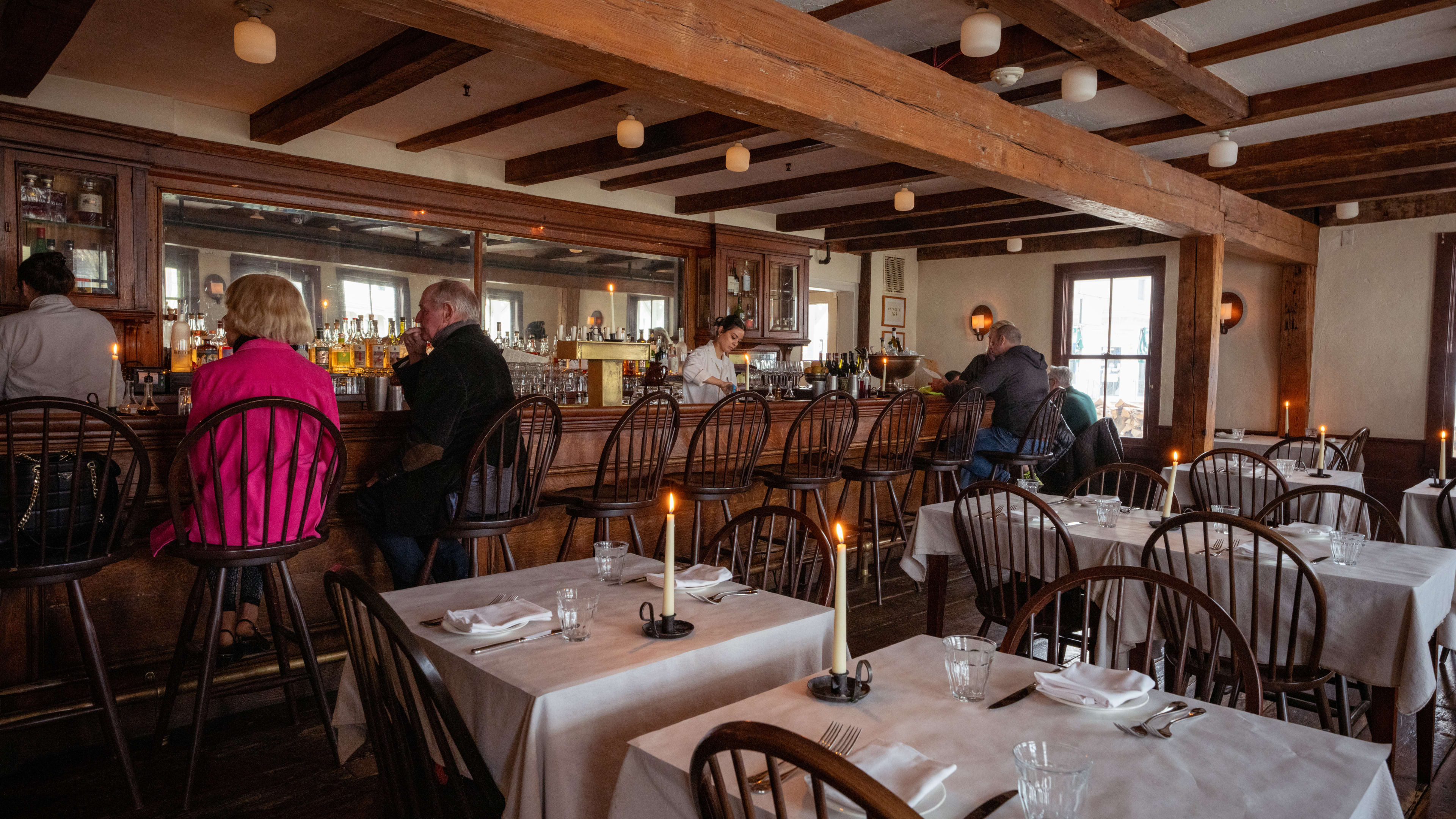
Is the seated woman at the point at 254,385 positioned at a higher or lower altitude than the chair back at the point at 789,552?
higher

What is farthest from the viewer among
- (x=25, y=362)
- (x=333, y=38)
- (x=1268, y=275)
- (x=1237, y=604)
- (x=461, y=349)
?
(x=1268, y=275)

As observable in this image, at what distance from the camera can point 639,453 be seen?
13.0 feet

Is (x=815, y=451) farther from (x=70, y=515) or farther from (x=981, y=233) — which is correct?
(x=981, y=233)

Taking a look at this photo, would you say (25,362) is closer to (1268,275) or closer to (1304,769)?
(1304,769)

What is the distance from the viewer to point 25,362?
12.2 ft

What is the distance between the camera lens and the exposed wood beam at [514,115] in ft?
15.1

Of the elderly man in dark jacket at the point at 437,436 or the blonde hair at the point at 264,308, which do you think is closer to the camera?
the blonde hair at the point at 264,308

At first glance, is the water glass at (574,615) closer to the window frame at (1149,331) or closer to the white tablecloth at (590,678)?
the white tablecloth at (590,678)

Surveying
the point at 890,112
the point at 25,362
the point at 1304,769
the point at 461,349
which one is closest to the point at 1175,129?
the point at 890,112

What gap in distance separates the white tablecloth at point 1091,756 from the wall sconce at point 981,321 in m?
8.72

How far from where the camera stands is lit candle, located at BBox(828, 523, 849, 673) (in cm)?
139

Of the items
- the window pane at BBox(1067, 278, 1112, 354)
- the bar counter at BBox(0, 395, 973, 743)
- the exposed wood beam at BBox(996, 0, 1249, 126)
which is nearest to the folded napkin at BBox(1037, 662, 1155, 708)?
the bar counter at BBox(0, 395, 973, 743)

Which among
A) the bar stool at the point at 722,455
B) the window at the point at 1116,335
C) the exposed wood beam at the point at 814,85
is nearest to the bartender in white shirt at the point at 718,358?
the bar stool at the point at 722,455

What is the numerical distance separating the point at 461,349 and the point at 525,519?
631mm
